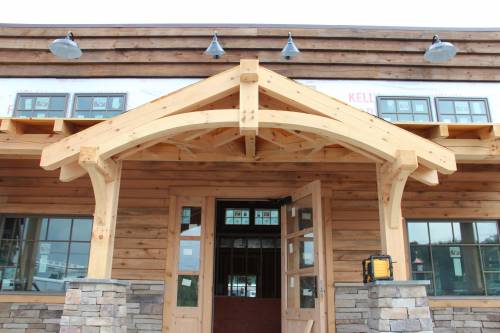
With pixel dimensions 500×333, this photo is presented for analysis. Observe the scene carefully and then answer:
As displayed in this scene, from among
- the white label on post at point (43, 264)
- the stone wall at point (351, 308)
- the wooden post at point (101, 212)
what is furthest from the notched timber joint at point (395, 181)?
the white label on post at point (43, 264)

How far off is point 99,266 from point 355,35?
4784mm

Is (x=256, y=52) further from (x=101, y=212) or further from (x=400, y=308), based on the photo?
(x=400, y=308)

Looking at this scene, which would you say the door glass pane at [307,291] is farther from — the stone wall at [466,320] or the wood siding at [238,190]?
the stone wall at [466,320]

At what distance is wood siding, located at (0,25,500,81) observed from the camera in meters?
6.40

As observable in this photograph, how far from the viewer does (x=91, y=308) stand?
12.6 feet

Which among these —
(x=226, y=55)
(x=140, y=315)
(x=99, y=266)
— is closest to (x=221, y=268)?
(x=140, y=315)

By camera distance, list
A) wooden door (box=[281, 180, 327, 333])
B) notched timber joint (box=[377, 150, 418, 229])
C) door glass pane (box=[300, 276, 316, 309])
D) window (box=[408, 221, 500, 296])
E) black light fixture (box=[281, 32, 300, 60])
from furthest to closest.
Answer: black light fixture (box=[281, 32, 300, 60])
window (box=[408, 221, 500, 296])
door glass pane (box=[300, 276, 316, 309])
wooden door (box=[281, 180, 327, 333])
notched timber joint (box=[377, 150, 418, 229])

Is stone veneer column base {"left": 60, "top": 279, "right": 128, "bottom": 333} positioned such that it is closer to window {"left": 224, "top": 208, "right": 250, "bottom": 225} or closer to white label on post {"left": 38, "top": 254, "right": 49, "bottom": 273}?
white label on post {"left": 38, "top": 254, "right": 49, "bottom": 273}

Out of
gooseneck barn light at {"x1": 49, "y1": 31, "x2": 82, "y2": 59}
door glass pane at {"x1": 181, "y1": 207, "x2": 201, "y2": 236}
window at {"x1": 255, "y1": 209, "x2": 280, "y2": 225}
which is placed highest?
gooseneck barn light at {"x1": 49, "y1": 31, "x2": 82, "y2": 59}

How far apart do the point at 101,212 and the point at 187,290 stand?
1769 millimetres

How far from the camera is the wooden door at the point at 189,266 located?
5.30m

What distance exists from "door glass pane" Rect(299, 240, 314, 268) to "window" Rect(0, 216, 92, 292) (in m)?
2.71

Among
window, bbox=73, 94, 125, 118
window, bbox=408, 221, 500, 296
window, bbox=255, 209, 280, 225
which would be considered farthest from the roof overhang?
window, bbox=255, 209, 280, 225

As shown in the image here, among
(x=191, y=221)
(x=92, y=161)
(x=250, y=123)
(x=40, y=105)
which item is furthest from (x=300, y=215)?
(x=40, y=105)
